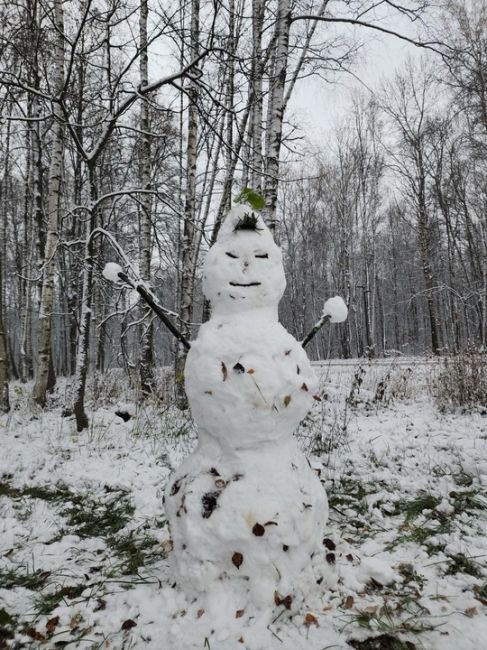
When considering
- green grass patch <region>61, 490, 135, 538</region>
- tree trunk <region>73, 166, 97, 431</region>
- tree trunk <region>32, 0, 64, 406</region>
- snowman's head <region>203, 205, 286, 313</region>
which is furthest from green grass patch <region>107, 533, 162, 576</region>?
tree trunk <region>32, 0, 64, 406</region>

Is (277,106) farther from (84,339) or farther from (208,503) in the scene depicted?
(208,503)

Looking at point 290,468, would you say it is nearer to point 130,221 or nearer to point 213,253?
point 213,253

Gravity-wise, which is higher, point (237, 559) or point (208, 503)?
point (208, 503)

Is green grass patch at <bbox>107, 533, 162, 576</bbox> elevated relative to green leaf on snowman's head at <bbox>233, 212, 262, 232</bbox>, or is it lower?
lower

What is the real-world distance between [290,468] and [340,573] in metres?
0.70

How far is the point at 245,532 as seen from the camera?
6.04 feet

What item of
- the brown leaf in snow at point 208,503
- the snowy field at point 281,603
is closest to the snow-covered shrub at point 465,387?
the snowy field at point 281,603

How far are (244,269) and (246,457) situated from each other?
40.9 inches

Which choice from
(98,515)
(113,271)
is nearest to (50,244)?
(113,271)

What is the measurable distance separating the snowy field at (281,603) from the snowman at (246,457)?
0.16 metres

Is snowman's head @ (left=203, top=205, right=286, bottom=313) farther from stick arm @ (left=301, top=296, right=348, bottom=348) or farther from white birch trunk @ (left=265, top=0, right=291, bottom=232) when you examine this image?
white birch trunk @ (left=265, top=0, right=291, bottom=232)

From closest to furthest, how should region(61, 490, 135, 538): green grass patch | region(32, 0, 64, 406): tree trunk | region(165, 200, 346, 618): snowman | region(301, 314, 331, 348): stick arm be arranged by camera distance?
1. region(165, 200, 346, 618): snowman
2. region(301, 314, 331, 348): stick arm
3. region(61, 490, 135, 538): green grass patch
4. region(32, 0, 64, 406): tree trunk

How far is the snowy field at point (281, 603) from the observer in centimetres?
176

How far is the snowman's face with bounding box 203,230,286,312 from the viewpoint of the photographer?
83.4 inches
